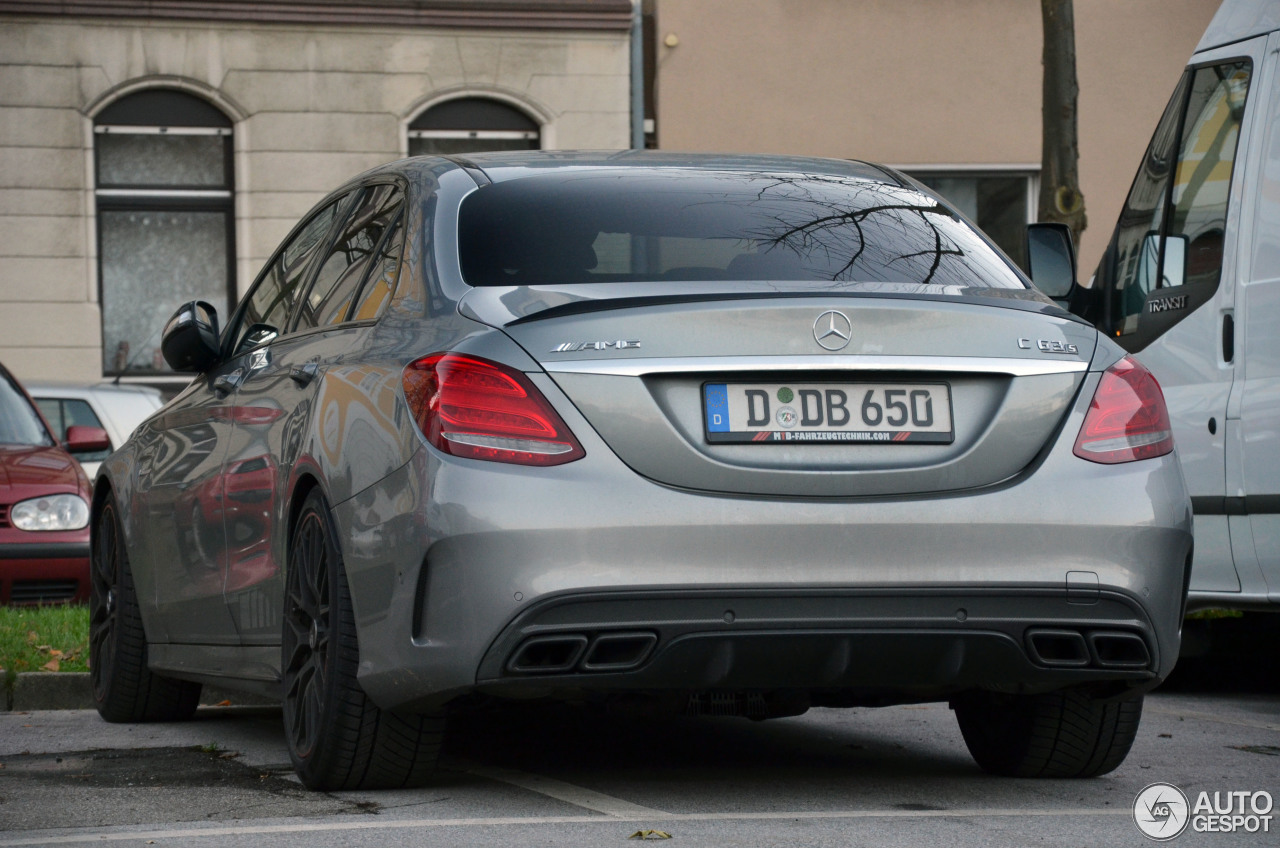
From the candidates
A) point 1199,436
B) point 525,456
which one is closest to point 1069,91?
point 1199,436

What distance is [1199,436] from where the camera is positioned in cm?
738

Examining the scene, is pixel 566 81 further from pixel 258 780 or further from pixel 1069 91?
pixel 258 780

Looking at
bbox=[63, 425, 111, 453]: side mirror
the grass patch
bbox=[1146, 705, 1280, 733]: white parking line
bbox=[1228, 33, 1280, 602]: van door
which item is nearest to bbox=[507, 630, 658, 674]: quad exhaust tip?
bbox=[1146, 705, 1280, 733]: white parking line

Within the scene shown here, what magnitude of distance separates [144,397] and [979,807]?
1190 cm

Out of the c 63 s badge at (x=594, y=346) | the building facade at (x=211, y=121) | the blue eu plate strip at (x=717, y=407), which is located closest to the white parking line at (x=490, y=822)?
the blue eu plate strip at (x=717, y=407)

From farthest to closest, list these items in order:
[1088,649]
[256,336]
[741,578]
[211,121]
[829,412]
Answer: [211,121]
[256,336]
[1088,649]
[829,412]
[741,578]

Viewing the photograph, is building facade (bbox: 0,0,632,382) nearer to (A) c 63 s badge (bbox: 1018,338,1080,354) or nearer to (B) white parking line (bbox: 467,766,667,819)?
(B) white parking line (bbox: 467,766,667,819)

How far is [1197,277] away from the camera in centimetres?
751

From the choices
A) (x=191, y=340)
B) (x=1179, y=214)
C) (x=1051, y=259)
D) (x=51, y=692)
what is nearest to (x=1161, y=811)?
(x=1051, y=259)

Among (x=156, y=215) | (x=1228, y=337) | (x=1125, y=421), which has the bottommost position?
(x=1125, y=421)

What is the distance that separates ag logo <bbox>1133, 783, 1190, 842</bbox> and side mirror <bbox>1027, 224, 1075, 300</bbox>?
214cm

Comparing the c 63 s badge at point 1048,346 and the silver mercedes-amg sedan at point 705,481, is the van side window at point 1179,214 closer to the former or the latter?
the silver mercedes-amg sedan at point 705,481

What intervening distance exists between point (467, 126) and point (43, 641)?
40.4 ft

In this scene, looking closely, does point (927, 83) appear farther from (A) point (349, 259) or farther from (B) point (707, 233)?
(B) point (707, 233)
